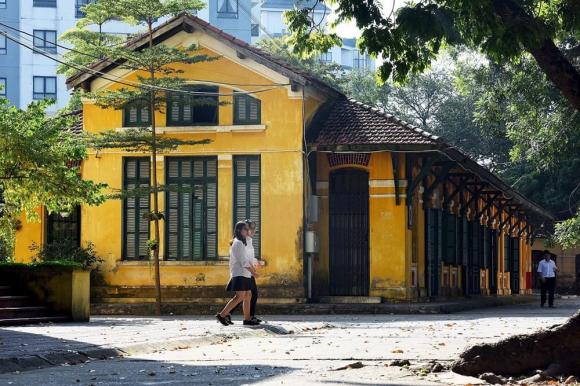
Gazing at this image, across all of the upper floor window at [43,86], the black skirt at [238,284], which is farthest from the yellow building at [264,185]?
the upper floor window at [43,86]

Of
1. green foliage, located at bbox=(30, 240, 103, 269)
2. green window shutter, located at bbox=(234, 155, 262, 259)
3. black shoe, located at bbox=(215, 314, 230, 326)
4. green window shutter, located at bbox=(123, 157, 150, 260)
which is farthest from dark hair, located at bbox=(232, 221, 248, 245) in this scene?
green foliage, located at bbox=(30, 240, 103, 269)

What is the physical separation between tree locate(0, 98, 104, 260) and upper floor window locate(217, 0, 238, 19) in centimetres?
5914

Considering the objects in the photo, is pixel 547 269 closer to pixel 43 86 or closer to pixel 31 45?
pixel 31 45

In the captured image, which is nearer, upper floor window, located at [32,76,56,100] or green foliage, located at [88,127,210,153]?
green foliage, located at [88,127,210,153]

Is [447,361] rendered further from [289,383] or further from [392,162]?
[392,162]

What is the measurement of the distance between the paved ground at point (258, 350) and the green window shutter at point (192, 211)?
8971 millimetres

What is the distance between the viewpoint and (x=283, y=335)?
61.4ft

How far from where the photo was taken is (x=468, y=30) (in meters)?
11.7

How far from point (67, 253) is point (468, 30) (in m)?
21.8

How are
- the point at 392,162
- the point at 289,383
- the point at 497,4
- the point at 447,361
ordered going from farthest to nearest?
the point at 392,162, the point at 447,361, the point at 497,4, the point at 289,383

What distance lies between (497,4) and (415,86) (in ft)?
190

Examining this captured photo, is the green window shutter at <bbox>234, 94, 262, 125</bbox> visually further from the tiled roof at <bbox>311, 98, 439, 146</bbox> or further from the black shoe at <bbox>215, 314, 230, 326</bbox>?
the black shoe at <bbox>215, 314, 230, 326</bbox>

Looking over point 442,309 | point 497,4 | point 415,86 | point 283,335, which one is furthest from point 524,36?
point 415,86

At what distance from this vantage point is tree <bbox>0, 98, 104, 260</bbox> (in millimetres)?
20328
